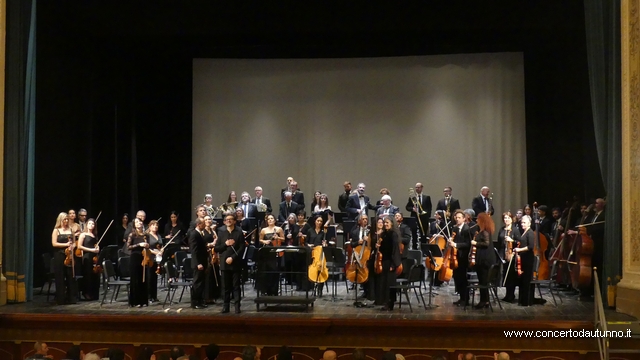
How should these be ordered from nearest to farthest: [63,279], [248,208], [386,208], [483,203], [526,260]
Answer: [526,260]
[63,279]
[386,208]
[248,208]
[483,203]

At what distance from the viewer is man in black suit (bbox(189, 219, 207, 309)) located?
10281 mm

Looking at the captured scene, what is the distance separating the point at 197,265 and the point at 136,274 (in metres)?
0.97

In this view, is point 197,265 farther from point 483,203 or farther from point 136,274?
point 483,203

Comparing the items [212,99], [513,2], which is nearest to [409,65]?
[513,2]

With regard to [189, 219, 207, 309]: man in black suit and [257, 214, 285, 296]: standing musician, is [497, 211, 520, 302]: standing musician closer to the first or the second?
[257, 214, 285, 296]: standing musician

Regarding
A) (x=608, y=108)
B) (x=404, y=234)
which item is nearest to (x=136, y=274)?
(x=404, y=234)

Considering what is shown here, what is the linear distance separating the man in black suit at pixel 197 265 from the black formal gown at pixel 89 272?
1.86 metres

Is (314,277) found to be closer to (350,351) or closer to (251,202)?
(350,351)

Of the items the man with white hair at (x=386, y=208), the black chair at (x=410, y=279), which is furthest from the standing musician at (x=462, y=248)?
the man with white hair at (x=386, y=208)

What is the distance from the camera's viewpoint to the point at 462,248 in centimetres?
1012

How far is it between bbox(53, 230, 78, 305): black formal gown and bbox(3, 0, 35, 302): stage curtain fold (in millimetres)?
665

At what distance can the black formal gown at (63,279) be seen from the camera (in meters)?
10.5

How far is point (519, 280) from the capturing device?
34.0 ft

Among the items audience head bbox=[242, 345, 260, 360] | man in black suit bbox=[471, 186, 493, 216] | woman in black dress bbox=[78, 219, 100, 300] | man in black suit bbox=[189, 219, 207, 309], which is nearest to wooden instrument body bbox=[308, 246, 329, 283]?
man in black suit bbox=[189, 219, 207, 309]
